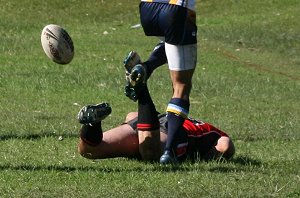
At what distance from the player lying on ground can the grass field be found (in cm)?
10

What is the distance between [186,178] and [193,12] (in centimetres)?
153

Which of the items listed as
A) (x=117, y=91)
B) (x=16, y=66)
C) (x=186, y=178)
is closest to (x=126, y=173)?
(x=186, y=178)

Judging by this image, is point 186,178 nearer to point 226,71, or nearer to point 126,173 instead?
point 126,173

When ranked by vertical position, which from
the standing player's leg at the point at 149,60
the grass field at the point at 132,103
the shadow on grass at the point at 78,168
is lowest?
the grass field at the point at 132,103

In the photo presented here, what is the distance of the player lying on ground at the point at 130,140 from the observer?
6.93m

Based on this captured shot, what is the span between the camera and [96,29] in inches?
871

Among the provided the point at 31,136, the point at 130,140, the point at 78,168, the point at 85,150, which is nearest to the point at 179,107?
the point at 130,140

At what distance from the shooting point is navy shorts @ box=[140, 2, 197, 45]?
7285 mm

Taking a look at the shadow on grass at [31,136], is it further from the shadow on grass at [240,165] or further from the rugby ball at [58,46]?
the shadow on grass at [240,165]

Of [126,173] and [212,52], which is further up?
[126,173]

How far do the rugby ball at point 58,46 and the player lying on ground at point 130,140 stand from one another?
857mm

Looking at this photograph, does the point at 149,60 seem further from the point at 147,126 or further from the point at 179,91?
the point at 147,126

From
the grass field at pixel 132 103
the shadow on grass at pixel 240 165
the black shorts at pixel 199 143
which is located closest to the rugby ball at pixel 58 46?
the grass field at pixel 132 103

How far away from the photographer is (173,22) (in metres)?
7.30
